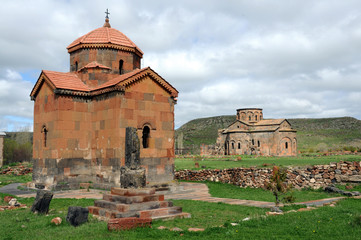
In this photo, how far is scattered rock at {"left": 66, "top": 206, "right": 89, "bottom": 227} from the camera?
7.47 meters

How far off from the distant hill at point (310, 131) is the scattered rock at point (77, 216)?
57005mm

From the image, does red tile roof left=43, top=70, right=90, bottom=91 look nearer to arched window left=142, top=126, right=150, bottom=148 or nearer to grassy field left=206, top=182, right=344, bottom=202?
arched window left=142, top=126, right=150, bottom=148

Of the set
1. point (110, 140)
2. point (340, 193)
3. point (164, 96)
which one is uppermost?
point (164, 96)

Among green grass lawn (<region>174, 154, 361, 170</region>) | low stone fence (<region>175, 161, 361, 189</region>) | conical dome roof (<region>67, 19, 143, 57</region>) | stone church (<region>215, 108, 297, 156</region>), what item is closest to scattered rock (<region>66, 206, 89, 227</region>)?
low stone fence (<region>175, 161, 361, 189</region>)

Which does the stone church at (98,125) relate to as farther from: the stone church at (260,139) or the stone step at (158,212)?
the stone church at (260,139)

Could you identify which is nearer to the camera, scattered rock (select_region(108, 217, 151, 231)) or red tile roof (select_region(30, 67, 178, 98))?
scattered rock (select_region(108, 217, 151, 231))

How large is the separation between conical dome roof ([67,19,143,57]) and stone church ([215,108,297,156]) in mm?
29248

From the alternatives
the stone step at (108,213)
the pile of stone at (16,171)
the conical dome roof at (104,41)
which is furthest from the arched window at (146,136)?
the pile of stone at (16,171)

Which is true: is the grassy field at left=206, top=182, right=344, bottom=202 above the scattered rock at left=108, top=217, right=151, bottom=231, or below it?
below

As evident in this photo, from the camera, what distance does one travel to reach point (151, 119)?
48.7 ft

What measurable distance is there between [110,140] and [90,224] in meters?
7.07

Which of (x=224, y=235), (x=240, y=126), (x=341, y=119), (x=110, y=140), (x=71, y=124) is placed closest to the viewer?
(x=224, y=235)

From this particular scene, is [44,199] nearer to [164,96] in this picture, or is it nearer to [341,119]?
[164,96]

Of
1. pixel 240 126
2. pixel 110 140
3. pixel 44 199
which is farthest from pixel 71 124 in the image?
pixel 240 126
